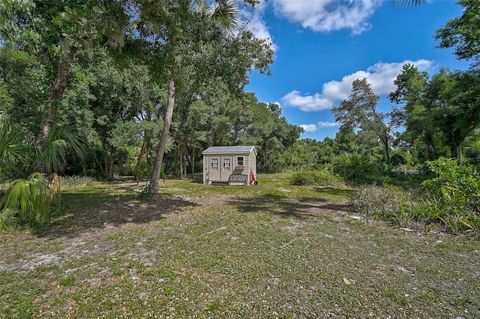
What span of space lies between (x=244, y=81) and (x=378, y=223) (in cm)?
497

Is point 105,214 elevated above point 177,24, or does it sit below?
below

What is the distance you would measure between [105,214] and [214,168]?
387 inches

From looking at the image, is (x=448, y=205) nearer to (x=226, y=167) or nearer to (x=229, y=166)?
(x=229, y=166)

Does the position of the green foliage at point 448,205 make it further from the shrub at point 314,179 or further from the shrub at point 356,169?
the shrub at point 356,169

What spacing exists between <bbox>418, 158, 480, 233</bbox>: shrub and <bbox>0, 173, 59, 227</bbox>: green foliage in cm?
802

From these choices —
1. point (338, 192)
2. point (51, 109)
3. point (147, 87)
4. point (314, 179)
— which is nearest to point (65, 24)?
point (51, 109)

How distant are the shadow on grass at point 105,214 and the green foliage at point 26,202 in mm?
360

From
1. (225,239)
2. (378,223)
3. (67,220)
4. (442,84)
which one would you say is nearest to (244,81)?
(225,239)

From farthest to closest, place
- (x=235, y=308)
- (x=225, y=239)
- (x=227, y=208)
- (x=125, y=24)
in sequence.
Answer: (x=227, y=208) → (x=125, y=24) → (x=225, y=239) → (x=235, y=308)

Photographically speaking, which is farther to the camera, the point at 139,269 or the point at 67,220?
the point at 67,220

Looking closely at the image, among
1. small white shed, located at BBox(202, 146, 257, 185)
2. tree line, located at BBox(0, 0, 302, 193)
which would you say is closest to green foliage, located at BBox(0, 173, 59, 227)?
tree line, located at BBox(0, 0, 302, 193)

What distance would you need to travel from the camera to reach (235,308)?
7.39 ft

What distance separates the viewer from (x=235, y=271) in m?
2.99

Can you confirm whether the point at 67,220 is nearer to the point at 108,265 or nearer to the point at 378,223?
the point at 108,265
